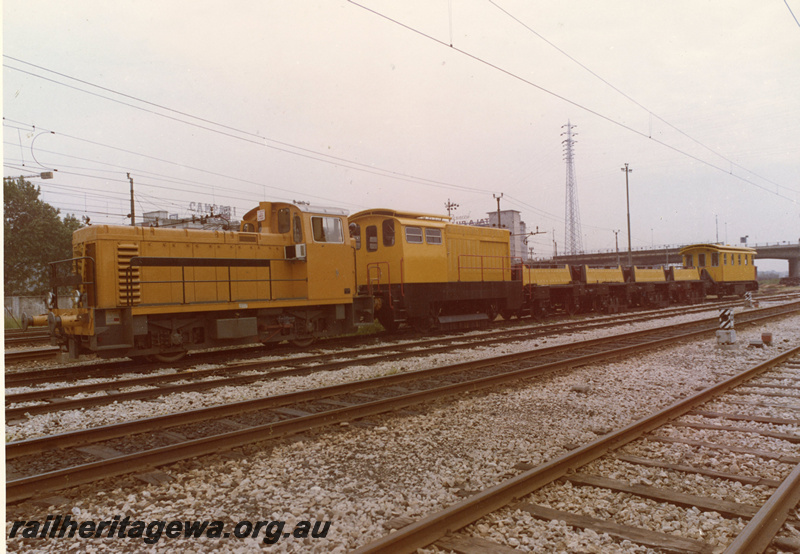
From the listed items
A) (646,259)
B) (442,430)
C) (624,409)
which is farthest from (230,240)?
(646,259)

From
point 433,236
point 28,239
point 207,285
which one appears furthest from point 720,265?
point 28,239

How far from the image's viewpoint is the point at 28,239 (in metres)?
31.8

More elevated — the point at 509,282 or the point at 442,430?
the point at 509,282

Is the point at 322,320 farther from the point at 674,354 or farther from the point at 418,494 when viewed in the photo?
the point at 418,494

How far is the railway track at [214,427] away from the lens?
4.36 meters

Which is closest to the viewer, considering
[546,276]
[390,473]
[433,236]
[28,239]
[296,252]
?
[390,473]

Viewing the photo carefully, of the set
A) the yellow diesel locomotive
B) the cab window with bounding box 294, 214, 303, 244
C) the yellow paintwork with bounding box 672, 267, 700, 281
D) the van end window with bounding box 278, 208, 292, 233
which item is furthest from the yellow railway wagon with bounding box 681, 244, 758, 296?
the van end window with bounding box 278, 208, 292, 233

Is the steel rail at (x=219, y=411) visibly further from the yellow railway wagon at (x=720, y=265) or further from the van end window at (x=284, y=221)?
the yellow railway wagon at (x=720, y=265)

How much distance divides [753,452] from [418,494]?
3139 mm

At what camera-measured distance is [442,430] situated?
556cm

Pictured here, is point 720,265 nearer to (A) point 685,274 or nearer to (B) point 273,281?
(A) point 685,274

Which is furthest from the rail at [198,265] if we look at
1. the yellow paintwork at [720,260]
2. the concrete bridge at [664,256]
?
the concrete bridge at [664,256]

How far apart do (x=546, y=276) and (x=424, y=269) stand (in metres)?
9.31

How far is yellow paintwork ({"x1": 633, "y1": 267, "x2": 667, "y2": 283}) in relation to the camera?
88.4 feet
